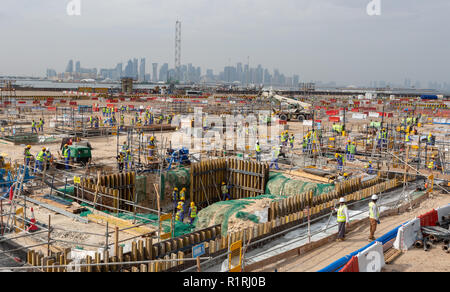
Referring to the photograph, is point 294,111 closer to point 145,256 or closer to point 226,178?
point 226,178

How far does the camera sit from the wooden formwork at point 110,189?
1480cm

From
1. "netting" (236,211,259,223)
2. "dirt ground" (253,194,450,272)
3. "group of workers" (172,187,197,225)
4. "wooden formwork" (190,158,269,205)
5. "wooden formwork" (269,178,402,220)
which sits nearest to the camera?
"dirt ground" (253,194,450,272)

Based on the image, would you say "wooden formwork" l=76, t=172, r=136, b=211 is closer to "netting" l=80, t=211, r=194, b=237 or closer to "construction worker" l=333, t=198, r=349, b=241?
"netting" l=80, t=211, r=194, b=237

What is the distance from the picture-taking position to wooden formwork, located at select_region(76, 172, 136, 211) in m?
14.8

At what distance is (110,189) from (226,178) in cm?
707

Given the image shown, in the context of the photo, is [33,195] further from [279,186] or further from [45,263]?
[279,186]

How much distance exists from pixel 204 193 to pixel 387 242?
10527mm

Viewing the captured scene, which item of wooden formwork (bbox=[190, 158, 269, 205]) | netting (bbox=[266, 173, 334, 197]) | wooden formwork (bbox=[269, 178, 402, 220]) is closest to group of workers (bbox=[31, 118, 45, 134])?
wooden formwork (bbox=[190, 158, 269, 205])

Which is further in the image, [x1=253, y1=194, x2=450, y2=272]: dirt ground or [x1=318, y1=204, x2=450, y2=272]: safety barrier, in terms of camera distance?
[x1=253, y1=194, x2=450, y2=272]: dirt ground

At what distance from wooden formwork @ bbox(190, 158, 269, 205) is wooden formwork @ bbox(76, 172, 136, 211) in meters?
3.12

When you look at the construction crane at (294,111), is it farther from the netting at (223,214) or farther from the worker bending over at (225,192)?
the netting at (223,214)

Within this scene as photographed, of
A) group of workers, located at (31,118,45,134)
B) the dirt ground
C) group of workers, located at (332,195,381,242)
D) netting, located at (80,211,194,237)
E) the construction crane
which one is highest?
the construction crane
